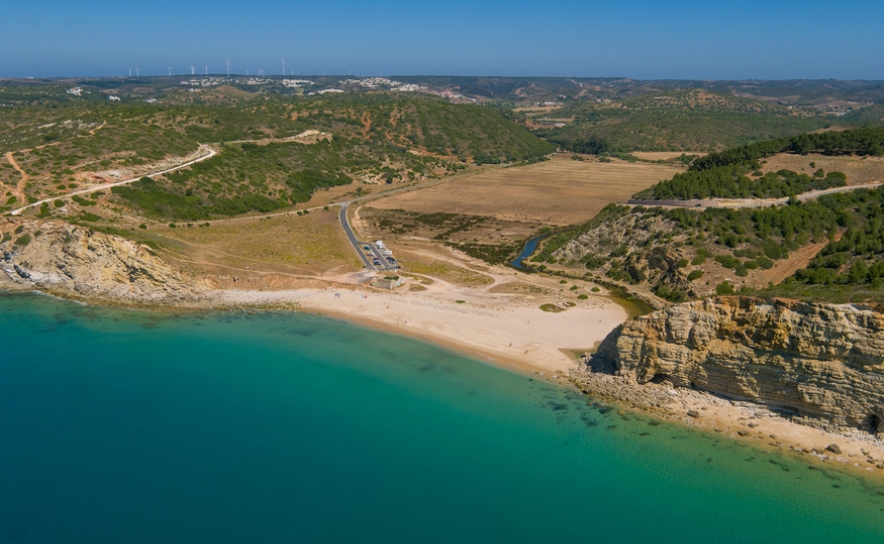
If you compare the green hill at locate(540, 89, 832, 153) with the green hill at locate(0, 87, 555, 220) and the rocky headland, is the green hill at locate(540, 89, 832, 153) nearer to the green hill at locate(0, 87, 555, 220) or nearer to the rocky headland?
the green hill at locate(0, 87, 555, 220)

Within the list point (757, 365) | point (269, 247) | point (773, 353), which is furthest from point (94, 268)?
point (773, 353)

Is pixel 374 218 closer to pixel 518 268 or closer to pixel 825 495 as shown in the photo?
pixel 518 268

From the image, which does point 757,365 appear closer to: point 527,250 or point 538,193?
point 527,250

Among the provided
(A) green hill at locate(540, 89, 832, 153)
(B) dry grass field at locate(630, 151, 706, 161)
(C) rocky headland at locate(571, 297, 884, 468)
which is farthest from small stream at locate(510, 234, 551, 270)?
(A) green hill at locate(540, 89, 832, 153)

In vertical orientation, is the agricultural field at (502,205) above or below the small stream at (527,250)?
above

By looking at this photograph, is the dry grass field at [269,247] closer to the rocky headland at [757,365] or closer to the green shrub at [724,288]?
the green shrub at [724,288]

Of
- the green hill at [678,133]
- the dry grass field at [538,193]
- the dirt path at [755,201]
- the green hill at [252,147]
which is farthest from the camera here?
the green hill at [678,133]

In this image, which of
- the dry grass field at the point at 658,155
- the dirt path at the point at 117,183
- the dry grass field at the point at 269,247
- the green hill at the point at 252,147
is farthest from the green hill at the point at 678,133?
the dry grass field at the point at 269,247
